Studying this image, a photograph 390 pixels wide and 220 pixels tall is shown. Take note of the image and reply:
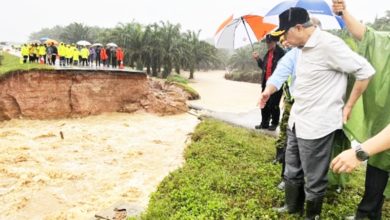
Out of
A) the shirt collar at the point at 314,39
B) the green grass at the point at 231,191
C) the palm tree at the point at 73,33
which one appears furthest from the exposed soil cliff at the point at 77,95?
the palm tree at the point at 73,33

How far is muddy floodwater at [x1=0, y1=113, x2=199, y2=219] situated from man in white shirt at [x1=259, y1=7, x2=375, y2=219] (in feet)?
8.56

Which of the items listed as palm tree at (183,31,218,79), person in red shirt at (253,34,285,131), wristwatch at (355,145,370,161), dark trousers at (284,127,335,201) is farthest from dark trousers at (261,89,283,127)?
palm tree at (183,31,218,79)

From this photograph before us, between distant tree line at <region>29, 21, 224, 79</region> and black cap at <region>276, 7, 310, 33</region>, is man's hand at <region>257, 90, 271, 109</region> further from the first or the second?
distant tree line at <region>29, 21, 224, 79</region>

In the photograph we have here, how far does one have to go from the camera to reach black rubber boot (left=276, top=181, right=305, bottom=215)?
3.39 m

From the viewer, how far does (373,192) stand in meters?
2.98

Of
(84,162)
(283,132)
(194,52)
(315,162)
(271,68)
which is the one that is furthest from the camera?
(194,52)

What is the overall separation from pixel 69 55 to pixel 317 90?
16531mm

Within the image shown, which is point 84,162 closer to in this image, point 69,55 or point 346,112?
point 346,112

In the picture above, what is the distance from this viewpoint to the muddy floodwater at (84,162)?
5.94m

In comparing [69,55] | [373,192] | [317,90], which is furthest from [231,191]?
[69,55]

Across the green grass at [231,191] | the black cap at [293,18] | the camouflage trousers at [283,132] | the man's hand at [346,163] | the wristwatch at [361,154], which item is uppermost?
the black cap at [293,18]

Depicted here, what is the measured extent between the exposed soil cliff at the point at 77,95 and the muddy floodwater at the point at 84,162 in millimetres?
456

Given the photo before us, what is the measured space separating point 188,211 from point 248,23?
416cm

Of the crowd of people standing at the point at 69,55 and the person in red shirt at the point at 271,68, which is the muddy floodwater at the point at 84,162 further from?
the crowd of people standing at the point at 69,55
